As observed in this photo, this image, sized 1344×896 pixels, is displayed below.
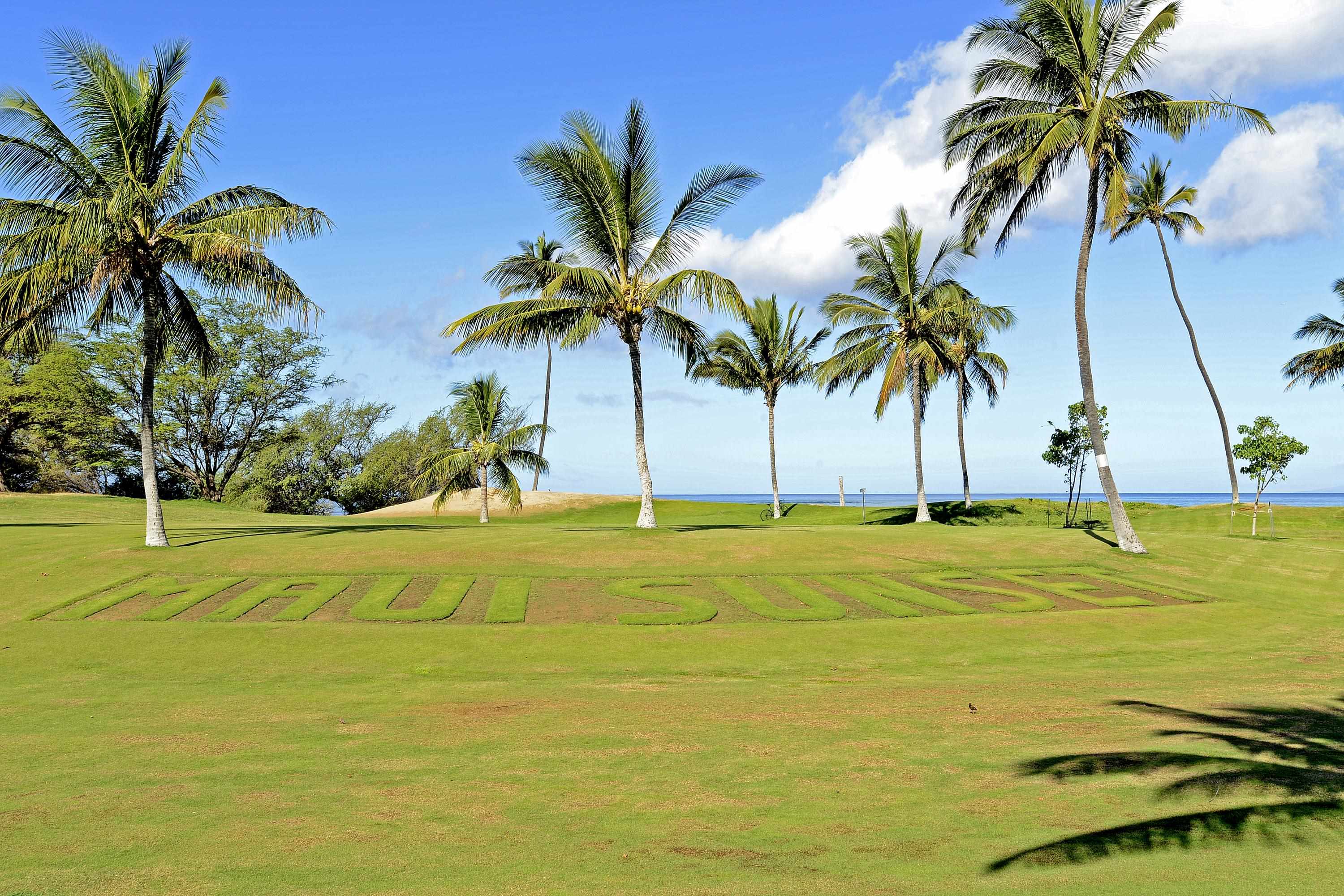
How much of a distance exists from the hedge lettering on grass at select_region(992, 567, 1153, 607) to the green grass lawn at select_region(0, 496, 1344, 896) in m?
0.15

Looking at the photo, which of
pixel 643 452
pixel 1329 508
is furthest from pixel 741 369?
pixel 1329 508

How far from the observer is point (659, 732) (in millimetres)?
9555

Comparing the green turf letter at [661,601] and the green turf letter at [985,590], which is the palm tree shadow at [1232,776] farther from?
the green turf letter at [661,601]

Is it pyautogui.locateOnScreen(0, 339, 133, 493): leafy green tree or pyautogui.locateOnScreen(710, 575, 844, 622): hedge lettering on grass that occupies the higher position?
pyautogui.locateOnScreen(0, 339, 133, 493): leafy green tree

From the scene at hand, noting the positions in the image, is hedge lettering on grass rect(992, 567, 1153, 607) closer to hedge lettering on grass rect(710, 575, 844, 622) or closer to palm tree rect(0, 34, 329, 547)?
hedge lettering on grass rect(710, 575, 844, 622)

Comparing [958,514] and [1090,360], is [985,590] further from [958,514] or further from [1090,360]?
[958,514]

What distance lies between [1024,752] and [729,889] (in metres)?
4.51

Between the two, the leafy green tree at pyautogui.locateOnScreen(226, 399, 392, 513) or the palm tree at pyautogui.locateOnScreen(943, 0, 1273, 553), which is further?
the leafy green tree at pyautogui.locateOnScreen(226, 399, 392, 513)

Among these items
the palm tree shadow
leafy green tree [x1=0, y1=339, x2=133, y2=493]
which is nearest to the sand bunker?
leafy green tree [x1=0, y1=339, x2=133, y2=493]

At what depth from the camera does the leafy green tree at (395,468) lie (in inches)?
Answer: 2397

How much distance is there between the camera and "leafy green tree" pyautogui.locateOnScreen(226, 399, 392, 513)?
55906mm

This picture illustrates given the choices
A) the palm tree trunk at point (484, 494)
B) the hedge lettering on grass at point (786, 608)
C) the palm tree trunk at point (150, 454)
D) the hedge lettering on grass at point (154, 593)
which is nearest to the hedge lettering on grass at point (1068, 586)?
the hedge lettering on grass at point (786, 608)

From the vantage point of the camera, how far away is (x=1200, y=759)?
7836mm

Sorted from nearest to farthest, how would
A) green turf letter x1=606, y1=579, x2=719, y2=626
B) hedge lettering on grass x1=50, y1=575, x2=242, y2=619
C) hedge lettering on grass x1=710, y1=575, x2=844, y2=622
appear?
hedge lettering on grass x1=50, y1=575, x2=242, y2=619 < green turf letter x1=606, y1=579, x2=719, y2=626 < hedge lettering on grass x1=710, y1=575, x2=844, y2=622
